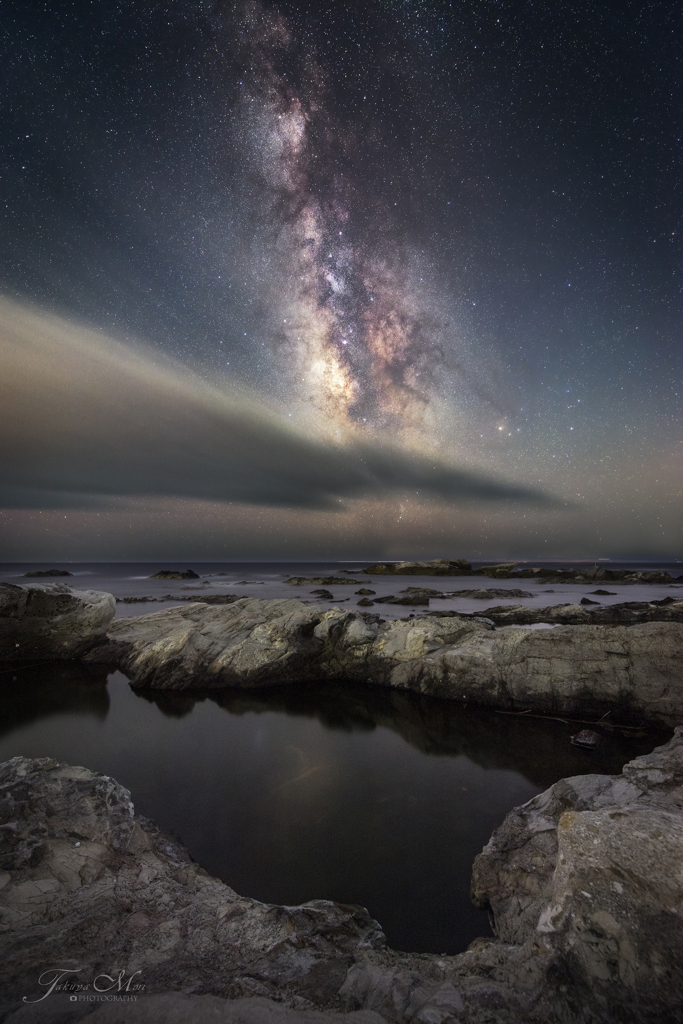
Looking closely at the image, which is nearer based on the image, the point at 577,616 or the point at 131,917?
the point at 131,917

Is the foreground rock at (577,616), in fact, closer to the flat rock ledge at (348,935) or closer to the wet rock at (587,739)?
the wet rock at (587,739)

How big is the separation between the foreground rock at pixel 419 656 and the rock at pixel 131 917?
669 cm

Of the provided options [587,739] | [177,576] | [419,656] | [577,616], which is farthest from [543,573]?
[177,576]

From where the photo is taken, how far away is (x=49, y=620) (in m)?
13.1

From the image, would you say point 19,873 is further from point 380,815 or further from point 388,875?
point 380,815

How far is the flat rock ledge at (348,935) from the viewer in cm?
209

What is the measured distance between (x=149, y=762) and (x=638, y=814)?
26.6ft

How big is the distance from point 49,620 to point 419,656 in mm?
13029

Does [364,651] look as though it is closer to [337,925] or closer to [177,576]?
[337,925]

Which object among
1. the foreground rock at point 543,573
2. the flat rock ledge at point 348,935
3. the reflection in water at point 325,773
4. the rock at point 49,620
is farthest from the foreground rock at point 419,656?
the foreground rock at point 543,573

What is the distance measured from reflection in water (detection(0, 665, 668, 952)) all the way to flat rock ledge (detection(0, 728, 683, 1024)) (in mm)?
669

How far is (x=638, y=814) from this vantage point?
9.39 feet

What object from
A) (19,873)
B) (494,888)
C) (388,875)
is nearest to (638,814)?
(494,888)

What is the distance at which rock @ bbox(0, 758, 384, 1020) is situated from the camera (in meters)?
2.44
